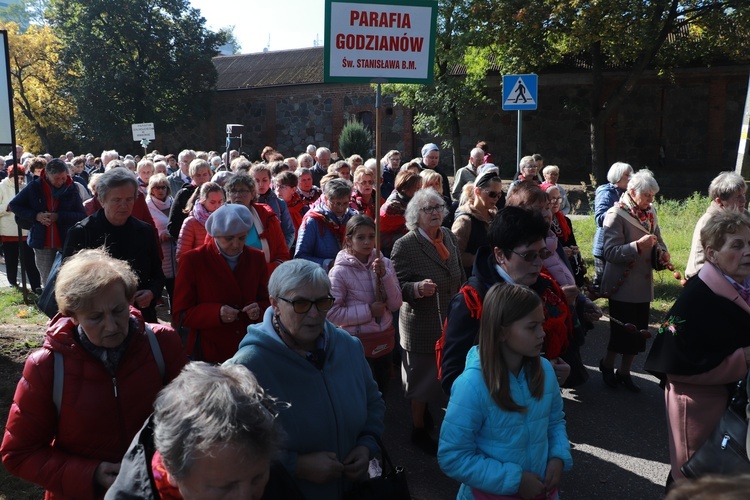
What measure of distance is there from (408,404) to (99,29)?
122ft

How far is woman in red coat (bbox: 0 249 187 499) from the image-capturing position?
255 centimetres

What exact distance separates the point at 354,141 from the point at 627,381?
79.8ft

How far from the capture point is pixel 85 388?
2615mm

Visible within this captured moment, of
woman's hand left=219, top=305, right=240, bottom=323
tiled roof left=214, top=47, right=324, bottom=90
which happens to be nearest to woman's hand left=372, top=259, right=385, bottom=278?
woman's hand left=219, top=305, right=240, bottom=323

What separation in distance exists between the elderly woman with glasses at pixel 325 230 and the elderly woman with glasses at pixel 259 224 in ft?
0.61

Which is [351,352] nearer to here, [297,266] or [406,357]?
[297,266]

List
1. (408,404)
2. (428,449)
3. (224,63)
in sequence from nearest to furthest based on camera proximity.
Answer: (428,449), (408,404), (224,63)

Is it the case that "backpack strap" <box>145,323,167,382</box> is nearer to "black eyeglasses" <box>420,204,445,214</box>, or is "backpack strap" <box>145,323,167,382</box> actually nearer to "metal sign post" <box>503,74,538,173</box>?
"black eyeglasses" <box>420,204,445,214</box>

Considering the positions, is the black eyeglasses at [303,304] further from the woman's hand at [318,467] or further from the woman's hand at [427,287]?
the woman's hand at [427,287]

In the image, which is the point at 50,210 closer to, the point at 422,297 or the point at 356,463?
the point at 422,297

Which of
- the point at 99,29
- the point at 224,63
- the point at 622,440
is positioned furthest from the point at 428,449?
the point at 224,63

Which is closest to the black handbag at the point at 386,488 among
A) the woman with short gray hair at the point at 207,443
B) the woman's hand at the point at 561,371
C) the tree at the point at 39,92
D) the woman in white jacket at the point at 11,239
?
the woman with short gray hair at the point at 207,443

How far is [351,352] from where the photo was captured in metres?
2.94

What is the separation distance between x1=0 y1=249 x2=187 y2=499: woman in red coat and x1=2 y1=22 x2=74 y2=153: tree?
38.7 metres
